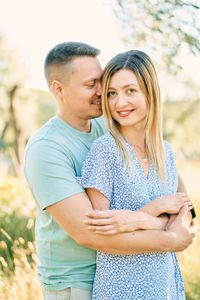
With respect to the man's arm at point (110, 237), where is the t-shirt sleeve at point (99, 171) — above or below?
above

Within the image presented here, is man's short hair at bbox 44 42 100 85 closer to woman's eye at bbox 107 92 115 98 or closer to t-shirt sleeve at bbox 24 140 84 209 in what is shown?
woman's eye at bbox 107 92 115 98

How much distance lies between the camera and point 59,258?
2.53 meters

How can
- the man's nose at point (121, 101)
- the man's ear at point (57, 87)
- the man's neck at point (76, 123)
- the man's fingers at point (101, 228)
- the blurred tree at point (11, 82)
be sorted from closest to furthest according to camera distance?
the man's fingers at point (101, 228)
the man's nose at point (121, 101)
the man's neck at point (76, 123)
the man's ear at point (57, 87)
the blurred tree at point (11, 82)

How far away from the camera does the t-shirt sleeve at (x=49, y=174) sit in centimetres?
230

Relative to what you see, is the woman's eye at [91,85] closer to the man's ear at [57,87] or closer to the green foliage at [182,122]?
the man's ear at [57,87]

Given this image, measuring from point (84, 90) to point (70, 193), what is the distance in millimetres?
910

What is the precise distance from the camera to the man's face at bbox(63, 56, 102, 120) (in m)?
2.86

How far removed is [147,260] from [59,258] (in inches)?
23.0

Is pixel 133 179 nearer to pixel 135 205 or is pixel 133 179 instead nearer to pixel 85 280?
pixel 135 205

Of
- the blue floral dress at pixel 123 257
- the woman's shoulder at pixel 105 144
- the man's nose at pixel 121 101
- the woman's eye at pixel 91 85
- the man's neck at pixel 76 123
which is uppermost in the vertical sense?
the woman's eye at pixel 91 85

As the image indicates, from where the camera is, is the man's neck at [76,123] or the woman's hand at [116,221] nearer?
the woman's hand at [116,221]

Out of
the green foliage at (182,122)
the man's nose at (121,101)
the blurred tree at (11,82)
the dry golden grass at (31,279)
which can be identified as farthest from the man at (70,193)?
the green foliage at (182,122)

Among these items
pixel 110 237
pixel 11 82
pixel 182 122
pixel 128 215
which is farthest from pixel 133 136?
pixel 182 122

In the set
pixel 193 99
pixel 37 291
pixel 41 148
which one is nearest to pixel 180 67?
pixel 41 148
